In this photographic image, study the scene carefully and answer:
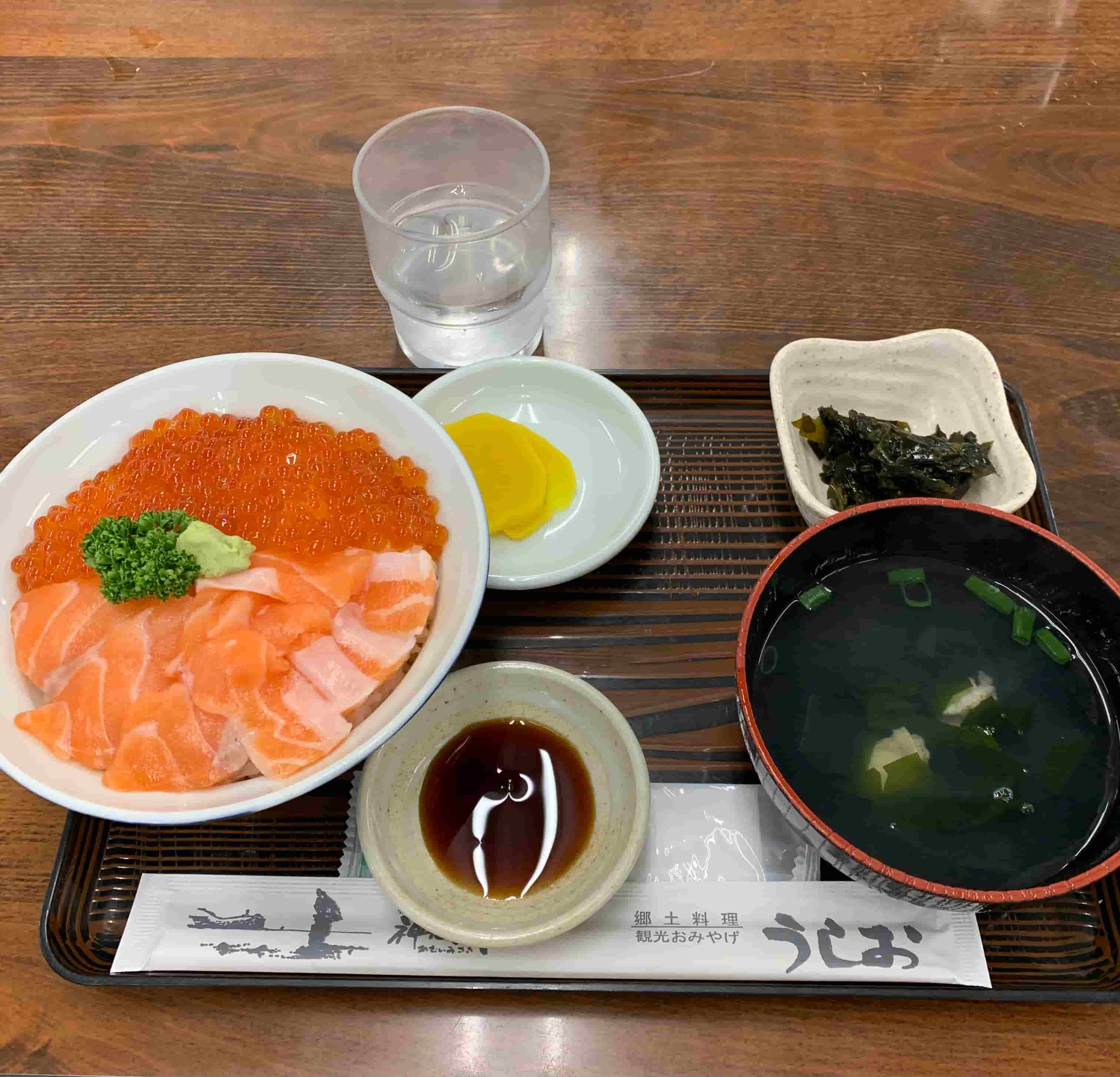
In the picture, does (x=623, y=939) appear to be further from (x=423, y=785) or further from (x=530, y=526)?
(x=530, y=526)

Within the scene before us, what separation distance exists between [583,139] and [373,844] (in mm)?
1927

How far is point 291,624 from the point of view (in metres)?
1.25

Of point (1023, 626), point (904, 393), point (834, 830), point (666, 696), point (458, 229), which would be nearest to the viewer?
point (834, 830)

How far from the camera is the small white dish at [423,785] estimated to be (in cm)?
118

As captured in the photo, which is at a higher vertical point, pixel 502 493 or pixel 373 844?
pixel 502 493

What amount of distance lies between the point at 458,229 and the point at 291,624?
43.0 inches

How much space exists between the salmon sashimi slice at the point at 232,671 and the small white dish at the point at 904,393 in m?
1.00

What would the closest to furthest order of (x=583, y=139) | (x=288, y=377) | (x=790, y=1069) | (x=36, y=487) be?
(x=790, y=1069), (x=36, y=487), (x=288, y=377), (x=583, y=139)

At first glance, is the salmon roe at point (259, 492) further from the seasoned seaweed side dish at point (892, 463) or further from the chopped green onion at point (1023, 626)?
the chopped green onion at point (1023, 626)

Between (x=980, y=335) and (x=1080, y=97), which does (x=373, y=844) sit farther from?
(x=1080, y=97)

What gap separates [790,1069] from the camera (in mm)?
1186

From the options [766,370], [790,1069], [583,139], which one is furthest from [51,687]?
[583,139]

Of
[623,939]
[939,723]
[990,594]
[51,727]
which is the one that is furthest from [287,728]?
[990,594]

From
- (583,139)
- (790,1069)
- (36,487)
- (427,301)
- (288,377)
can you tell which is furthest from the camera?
(583,139)
